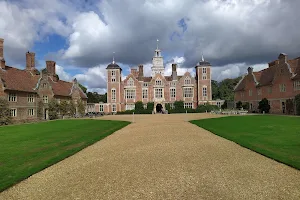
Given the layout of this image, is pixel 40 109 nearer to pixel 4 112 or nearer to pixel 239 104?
pixel 4 112

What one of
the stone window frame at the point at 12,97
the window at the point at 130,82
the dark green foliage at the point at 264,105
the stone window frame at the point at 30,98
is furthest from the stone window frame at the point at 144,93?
the stone window frame at the point at 12,97

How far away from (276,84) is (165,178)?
32.4m

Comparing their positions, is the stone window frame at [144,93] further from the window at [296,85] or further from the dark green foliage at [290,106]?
the window at [296,85]

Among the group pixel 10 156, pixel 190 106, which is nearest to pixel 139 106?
pixel 190 106

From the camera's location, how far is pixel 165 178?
555 centimetres

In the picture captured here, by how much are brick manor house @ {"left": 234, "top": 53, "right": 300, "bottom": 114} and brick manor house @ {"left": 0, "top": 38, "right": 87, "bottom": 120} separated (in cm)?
3104

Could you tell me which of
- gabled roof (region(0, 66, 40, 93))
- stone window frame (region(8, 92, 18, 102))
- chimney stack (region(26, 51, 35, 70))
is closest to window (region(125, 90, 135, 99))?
gabled roof (region(0, 66, 40, 93))

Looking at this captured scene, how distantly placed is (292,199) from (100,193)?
143 inches

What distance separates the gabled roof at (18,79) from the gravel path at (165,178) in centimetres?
2239

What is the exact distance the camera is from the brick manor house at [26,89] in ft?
84.7

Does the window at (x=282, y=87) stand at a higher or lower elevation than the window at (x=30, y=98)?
higher

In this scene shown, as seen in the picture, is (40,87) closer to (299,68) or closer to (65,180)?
(65,180)

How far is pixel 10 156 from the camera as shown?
8.05 meters

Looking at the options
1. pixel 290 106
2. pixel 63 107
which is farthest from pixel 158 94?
pixel 290 106
